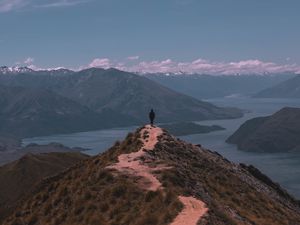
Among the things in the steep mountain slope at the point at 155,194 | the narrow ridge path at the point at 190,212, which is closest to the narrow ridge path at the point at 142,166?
the steep mountain slope at the point at 155,194

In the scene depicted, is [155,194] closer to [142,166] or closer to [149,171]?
[149,171]

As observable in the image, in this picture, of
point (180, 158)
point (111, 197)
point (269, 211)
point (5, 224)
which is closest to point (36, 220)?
point (5, 224)

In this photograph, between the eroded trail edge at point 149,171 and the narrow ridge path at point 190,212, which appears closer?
the narrow ridge path at point 190,212

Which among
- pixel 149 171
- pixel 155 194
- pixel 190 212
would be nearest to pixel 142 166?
pixel 149 171

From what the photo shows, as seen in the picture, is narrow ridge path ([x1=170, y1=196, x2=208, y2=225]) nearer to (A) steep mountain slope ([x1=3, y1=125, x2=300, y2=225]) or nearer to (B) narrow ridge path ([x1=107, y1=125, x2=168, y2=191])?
(A) steep mountain slope ([x1=3, y1=125, x2=300, y2=225])

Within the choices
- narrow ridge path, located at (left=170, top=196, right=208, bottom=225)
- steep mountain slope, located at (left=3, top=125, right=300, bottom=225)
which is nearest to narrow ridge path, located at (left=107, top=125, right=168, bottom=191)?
steep mountain slope, located at (left=3, top=125, right=300, bottom=225)

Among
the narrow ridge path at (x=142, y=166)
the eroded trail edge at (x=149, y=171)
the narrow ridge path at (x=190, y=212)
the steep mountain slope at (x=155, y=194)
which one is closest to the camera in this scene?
the narrow ridge path at (x=190, y=212)

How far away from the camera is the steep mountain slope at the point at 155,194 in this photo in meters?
37.5

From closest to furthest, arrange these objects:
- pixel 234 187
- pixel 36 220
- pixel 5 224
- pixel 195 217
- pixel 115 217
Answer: pixel 195 217 → pixel 115 217 → pixel 36 220 → pixel 5 224 → pixel 234 187

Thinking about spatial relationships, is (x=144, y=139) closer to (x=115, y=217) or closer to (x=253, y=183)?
(x=253, y=183)

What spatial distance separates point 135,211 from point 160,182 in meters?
6.03

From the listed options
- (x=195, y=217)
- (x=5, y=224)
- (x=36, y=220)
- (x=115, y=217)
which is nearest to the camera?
(x=195, y=217)

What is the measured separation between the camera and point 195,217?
112ft

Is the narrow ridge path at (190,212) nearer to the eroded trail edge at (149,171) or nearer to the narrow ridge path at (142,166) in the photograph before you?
the eroded trail edge at (149,171)
